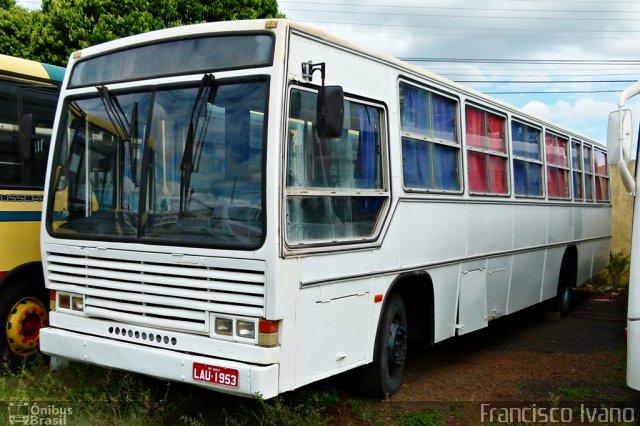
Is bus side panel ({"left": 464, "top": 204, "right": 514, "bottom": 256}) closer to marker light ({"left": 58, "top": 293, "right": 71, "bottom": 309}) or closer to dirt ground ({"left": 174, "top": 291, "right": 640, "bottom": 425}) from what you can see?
dirt ground ({"left": 174, "top": 291, "right": 640, "bottom": 425})

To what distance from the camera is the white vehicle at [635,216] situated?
4641 mm

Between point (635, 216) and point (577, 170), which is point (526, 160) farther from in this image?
point (635, 216)

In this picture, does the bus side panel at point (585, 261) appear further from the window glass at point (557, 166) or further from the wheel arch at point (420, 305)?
the wheel arch at point (420, 305)

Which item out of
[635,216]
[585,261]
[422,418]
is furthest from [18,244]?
[585,261]

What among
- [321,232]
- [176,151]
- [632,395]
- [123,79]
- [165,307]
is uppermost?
[123,79]

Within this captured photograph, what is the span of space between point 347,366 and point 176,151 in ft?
6.73

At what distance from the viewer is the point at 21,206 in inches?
252

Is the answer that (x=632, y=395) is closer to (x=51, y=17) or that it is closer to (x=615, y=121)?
(x=615, y=121)

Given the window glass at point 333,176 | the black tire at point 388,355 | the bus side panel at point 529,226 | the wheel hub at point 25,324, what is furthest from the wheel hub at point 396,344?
the wheel hub at point 25,324

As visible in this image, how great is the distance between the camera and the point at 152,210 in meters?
4.90

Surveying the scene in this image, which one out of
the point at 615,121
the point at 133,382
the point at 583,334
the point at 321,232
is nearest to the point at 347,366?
the point at 321,232

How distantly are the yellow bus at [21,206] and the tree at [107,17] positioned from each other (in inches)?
252

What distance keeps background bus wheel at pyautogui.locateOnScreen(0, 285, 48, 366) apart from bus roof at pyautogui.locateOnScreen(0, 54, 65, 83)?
2.08 metres

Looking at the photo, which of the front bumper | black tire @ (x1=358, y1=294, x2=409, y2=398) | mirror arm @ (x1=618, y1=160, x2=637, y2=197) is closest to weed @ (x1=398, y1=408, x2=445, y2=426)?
black tire @ (x1=358, y1=294, x2=409, y2=398)
